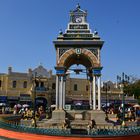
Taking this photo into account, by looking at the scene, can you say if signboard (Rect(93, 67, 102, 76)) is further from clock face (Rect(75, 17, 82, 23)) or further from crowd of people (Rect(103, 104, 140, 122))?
clock face (Rect(75, 17, 82, 23))

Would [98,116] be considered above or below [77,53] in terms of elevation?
below

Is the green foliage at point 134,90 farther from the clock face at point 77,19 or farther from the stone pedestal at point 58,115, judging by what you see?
the stone pedestal at point 58,115

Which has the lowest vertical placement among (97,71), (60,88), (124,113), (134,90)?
(124,113)

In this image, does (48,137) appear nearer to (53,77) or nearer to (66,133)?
(66,133)

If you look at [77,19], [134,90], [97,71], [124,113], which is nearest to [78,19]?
[77,19]

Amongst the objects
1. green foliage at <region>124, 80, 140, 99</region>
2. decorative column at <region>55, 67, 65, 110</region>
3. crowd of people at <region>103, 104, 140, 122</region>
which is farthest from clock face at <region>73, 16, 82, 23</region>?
green foliage at <region>124, 80, 140, 99</region>

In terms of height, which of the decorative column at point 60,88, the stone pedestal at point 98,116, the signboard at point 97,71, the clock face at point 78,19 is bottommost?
the stone pedestal at point 98,116

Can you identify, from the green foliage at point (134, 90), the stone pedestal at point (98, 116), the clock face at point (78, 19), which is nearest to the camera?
the stone pedestal at point (98, 116)

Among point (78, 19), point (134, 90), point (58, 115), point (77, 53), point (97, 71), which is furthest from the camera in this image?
point (134, 90)

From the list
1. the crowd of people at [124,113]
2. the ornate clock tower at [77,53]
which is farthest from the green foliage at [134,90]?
the ornate clock tower at [77,53]

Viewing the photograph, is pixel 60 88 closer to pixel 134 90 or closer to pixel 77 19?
pixel 77 19

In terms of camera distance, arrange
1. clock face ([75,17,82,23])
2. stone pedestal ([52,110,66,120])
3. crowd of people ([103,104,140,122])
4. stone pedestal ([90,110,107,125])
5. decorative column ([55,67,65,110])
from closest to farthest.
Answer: stone pedestal ([90,110,107,125]) → stone pedestal ([52,110,66,120]) → decorative column ([55,67,65,110]) → crowd of people ([103,104,140,122]) → clock face ([75,17,82,23])

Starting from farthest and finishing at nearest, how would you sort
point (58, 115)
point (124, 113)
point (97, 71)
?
point (97, 71) → point (58, 115) → point (124, 113)

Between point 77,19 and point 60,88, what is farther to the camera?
point 77,19
